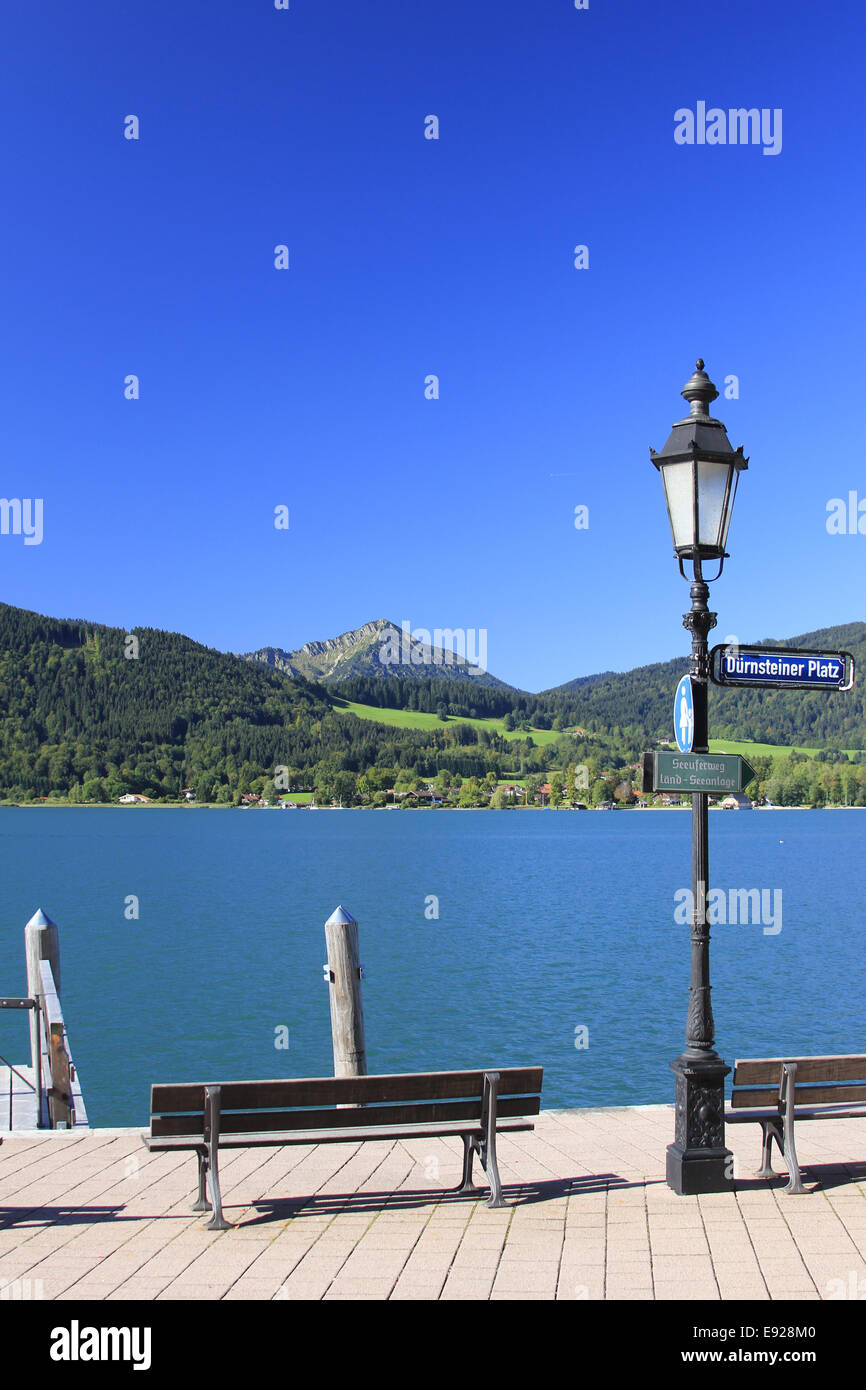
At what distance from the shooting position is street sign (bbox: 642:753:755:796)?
8.11 metres

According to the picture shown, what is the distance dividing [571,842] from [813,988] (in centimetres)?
9238

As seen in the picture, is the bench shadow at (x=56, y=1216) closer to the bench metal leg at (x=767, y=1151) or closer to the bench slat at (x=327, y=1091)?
the bench slat at (x=327, y=1091)

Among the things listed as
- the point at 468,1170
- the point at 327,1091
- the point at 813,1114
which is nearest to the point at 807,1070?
the point at 813,1114

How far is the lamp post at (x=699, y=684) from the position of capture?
777 cm

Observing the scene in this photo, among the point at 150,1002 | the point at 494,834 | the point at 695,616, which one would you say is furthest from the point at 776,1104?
the point at 494,834

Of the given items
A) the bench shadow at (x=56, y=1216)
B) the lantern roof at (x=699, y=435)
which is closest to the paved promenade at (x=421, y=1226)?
the bench shadow at (x=56, y=1216)

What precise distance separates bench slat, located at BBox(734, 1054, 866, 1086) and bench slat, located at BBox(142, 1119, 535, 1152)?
157 cm

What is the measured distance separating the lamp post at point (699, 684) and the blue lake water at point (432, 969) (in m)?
10.4

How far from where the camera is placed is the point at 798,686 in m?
8.28

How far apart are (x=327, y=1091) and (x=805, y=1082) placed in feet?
11.1

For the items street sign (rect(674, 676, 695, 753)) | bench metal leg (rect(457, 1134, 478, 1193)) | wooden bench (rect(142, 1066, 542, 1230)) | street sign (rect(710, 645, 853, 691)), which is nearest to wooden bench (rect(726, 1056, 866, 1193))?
wooden bench (rect(142, 1066, 542, 1230))

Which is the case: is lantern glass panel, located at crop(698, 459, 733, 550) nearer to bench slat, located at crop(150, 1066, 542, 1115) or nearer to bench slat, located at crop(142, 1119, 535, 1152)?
bench slat, located at crop(150, 1066, 542, 1115)
